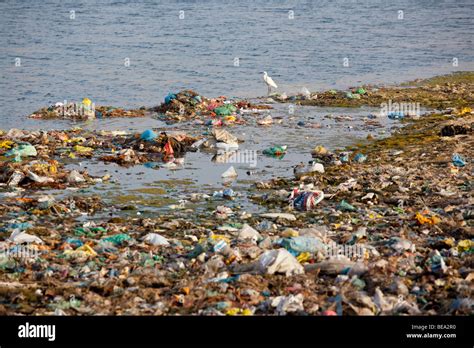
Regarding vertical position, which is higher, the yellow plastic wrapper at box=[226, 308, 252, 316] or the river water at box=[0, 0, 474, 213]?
the river water at box=[0, 0, 474, 213]

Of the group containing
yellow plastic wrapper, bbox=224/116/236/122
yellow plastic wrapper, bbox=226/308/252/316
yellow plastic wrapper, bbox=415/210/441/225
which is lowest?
yellow plastic wrapper, bbox=226/308/252/316

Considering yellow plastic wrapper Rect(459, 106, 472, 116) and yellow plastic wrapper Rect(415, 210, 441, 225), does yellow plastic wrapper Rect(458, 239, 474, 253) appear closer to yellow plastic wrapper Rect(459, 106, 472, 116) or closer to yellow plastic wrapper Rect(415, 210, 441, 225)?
yellow plastic wrapper Rect(415, 210, 441, 225)

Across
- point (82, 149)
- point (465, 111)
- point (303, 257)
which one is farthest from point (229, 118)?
point (303, 257)

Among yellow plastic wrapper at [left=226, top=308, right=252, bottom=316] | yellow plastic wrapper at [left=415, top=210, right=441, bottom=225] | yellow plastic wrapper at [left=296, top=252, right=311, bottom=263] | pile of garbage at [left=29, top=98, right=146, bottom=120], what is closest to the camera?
yellow plastic wrapper at [left=226, top=308, right=252, bottom=316]

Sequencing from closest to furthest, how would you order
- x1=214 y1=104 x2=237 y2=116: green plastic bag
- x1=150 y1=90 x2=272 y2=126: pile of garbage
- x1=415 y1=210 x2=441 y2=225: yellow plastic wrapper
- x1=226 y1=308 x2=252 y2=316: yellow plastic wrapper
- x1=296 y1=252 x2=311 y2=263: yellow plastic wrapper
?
x1=226 y1=308 x2=252 y2=316: yellow plastic wrapper → x1=296 y1=252 x2=311 y2=263: yellow plastic wrapper → x1=415 y1=210 x2=441 y2=225: yellow plastic wrapper → x1=150 y1=90 x2=272 y2=126: pile of garbage → x1=214 y1=104 x2=237 y2=116: green plastic bag

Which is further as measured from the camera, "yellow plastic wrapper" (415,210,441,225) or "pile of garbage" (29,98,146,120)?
"pile of garbage" (29,98,146,120)

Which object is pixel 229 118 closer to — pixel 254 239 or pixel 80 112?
pixel 80 112

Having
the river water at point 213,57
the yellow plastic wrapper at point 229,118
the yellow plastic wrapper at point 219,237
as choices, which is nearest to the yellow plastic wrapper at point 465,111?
the river water at point 213,57

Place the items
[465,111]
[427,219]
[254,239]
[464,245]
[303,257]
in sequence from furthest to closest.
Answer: [465,111]
[427,219]
[254,239]
[464,245]
[303,257]

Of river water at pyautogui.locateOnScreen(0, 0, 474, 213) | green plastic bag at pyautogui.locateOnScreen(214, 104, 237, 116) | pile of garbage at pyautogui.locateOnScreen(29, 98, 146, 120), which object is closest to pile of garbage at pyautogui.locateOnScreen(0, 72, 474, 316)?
river water at pyautogui.locateOnScreen(0, 0, 474, 213)

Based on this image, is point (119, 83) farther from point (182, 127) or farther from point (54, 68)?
point (182, 127)

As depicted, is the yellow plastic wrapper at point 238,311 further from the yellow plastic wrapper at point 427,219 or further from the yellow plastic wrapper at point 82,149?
A: the yellow plastic wrapper at point 82,149
